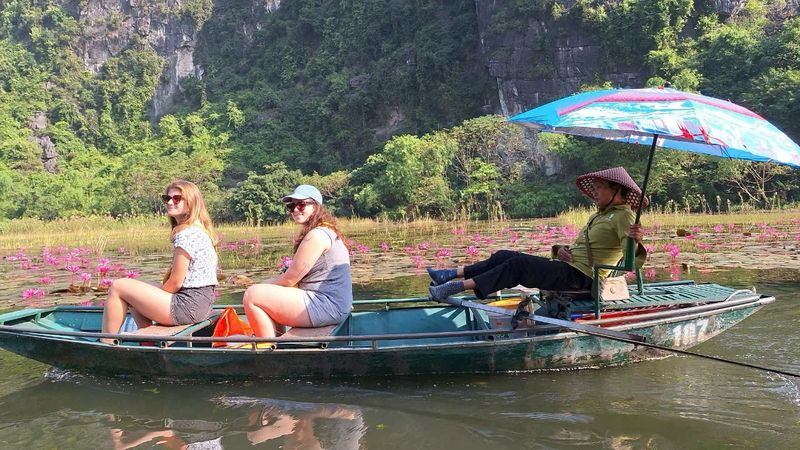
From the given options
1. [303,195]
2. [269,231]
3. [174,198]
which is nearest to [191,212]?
[174,198]

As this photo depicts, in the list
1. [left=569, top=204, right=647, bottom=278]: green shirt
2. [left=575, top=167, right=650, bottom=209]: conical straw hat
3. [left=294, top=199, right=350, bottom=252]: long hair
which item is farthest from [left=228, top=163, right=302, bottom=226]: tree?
[left=575, top=167, right=650, bottom=209]: conical straw hat

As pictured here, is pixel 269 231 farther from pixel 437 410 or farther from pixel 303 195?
pixel 437 410

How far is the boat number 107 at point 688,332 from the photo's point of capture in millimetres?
4430

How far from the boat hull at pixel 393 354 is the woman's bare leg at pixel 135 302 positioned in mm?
202

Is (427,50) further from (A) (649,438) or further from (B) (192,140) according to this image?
(A) (649,438)

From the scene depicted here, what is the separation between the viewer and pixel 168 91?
6038cm

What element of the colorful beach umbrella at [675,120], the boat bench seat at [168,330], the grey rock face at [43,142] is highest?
the grey rock face at [43,142]

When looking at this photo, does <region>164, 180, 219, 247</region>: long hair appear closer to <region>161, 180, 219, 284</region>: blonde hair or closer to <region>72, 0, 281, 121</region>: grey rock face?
<region>161, 180, 219, 284</region>: blonde hair

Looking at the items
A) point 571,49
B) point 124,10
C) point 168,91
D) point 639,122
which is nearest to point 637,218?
point 639,122

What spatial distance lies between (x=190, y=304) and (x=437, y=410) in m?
1.91

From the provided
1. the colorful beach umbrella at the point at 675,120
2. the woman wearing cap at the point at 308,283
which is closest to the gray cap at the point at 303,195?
the woman wearing cap at the point at 308,283

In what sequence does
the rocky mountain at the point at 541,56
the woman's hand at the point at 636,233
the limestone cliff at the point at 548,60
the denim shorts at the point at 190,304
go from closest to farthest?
1. the woman's hand at the point at 636,233
2. the denim shorts at the point at 190,304
3. the limestone cliff at the point at 548,60
4. the rocky mountain at the point at 541,56

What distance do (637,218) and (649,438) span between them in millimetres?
1483

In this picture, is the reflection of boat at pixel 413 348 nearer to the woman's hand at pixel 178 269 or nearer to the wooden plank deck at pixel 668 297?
the wooden plank deck at pixel 668 297
